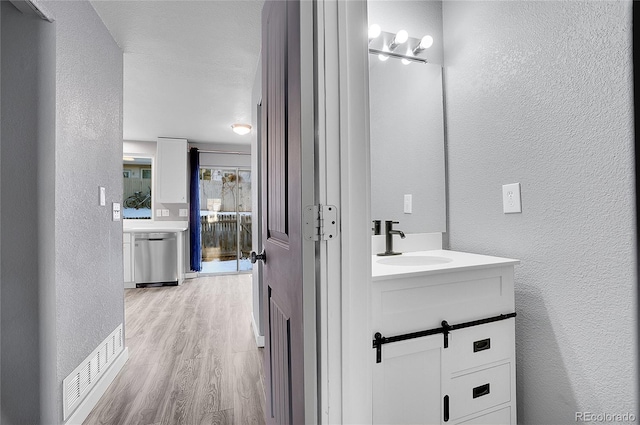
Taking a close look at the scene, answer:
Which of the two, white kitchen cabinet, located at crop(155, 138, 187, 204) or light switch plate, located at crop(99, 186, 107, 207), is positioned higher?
white kitchen cabinet, located at crop(155, 138, 187, 204)

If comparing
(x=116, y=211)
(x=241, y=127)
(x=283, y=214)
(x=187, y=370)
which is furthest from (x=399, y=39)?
(x=241, y=127)

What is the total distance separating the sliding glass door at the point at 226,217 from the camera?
5.67 meters

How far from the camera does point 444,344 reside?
1148 millimetres

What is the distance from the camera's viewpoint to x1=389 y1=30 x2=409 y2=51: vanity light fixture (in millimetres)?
1662

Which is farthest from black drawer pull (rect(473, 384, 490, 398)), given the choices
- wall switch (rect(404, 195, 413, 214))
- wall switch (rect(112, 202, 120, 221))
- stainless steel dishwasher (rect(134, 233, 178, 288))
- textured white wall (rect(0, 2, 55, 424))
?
stainless steel dishwasher (rect(134, 233, 178, 288))

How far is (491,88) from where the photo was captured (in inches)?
59.7

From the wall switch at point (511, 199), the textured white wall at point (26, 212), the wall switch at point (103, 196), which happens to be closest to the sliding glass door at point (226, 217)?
the wall switch at point (103, 196)

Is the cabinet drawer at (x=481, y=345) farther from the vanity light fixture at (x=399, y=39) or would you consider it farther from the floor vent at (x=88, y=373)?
the floor vent at (x=88, y=373)

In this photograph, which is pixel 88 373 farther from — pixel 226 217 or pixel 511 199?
pixel 226 217

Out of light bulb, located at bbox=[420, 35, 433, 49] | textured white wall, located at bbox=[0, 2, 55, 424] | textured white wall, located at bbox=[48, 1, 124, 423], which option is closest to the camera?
textured white wall, located at bbox=[0, 2, 55, 424]

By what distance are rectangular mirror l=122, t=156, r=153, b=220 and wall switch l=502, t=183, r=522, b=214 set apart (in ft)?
17.4

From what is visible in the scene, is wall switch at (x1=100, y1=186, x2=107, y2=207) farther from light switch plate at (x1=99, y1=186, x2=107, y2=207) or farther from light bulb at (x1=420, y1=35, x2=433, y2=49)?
light bulb at (x1=420, y1=35, x2=433, y2=49)

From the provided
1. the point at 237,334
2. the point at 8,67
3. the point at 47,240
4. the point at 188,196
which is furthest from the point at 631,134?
the point at 188,196

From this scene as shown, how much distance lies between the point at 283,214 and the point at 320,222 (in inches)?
9.9
